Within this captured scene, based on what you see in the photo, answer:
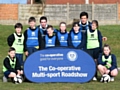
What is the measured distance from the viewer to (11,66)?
38.5 feet

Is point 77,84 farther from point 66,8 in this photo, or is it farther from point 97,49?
point 66,8

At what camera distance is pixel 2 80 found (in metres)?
12.1

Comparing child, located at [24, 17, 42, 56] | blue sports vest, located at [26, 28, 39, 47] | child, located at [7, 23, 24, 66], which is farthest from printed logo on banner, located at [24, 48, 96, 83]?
child, located at [7, 23, 24, 66]

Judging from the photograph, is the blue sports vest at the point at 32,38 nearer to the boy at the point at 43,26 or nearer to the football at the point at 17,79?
the boy at the point at 43,26

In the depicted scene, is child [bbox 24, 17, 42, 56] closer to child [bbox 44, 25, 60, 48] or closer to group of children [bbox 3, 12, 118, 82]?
group of children [bbox 3, 12, 118, 82]

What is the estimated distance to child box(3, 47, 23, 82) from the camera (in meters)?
11.6

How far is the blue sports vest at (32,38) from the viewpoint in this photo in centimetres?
1207

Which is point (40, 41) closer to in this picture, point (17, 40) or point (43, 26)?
point (43, 26)

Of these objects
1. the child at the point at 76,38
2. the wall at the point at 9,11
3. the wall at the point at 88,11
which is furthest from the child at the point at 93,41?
the wall at the point at 9,11

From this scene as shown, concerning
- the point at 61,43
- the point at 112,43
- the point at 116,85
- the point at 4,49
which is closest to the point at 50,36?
the point at 61,43

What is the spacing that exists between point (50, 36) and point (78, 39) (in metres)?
0.81

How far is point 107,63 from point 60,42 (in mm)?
1466

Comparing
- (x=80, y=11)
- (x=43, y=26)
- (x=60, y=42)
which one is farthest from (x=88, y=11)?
(x=60, y=42)

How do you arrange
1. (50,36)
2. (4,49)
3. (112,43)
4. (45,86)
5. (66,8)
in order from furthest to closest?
(66,8), (112,43), (4,49), (50,36), (45,86)
